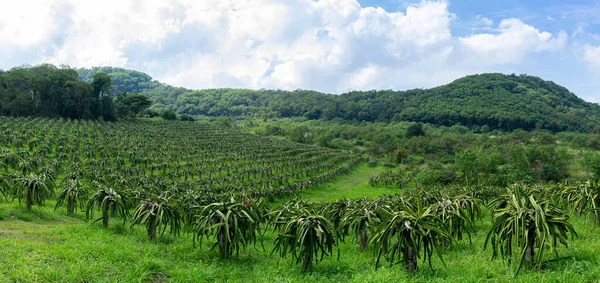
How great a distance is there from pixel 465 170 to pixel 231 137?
60.4 metres

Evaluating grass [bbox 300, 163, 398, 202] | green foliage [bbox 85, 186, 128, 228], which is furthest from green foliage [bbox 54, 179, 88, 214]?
grass [bbox 300, 163, 398, 202]

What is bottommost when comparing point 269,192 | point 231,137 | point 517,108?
point 269,192

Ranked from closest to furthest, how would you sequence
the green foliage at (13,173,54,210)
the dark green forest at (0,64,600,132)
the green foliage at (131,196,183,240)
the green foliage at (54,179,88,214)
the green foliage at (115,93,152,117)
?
the green foliage at (131,196,183,240) < the green foliage at (13,173,54,210) < the green foliage at (54,179,88,214) < the dark green forest at (0,64,600,132) < the green foliage at (115,93,152,117)

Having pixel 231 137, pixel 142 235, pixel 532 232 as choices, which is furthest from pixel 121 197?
pixel 231 137

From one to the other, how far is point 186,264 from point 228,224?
1.83m

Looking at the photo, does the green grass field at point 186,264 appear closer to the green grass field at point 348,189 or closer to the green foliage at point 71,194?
the green foliage at point 71,194

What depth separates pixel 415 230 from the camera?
9.84 m

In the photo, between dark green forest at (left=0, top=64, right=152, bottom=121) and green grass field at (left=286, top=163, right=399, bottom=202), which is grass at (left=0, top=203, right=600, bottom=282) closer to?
green grass field at (left=286, top=163, right=399, bottom=202)

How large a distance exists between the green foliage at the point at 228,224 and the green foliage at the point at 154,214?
185 centimetres

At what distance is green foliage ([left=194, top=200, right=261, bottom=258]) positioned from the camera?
12.1m

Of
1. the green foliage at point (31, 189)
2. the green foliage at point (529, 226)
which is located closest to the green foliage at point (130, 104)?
the green foliage at point (31, 189)

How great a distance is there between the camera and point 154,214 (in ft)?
44.9

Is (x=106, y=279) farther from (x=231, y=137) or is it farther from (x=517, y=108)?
(x=517, y=108)

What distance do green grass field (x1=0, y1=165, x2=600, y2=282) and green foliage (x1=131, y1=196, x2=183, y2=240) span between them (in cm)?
A: 69
